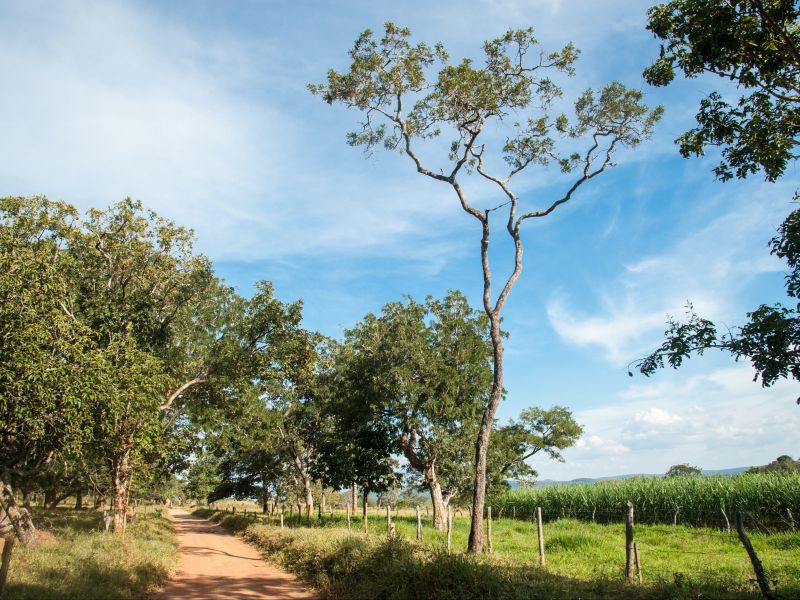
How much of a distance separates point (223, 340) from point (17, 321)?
1092 cm

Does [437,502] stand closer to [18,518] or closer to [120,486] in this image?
[120,486]

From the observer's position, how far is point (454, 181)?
1717 centimetres

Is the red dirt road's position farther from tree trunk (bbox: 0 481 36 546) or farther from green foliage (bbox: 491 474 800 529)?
green foliage (bbox: 491 474 800 529)

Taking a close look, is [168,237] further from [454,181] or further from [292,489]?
[292,489]

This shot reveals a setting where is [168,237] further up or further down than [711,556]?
further up

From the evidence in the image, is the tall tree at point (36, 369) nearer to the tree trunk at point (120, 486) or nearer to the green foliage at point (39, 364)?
the green foliage at point (39, 364)

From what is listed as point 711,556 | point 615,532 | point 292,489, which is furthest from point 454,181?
point 292,489

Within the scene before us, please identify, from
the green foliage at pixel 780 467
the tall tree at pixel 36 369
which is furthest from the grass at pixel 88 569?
the green foliage at pixel 780 467

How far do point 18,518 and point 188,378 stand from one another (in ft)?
31.7

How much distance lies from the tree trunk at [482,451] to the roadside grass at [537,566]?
0.73m

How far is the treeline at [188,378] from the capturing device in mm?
15680

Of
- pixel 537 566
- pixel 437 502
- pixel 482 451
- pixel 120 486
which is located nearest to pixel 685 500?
pixel 437 502

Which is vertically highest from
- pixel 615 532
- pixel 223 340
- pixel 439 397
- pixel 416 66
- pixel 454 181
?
pixel 416 66

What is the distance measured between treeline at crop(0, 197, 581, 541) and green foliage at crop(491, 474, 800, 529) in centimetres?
439
